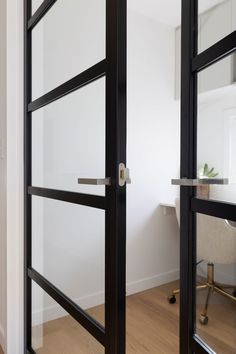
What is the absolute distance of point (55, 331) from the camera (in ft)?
5.17

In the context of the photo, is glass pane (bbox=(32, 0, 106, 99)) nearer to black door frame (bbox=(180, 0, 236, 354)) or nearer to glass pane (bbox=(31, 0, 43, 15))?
glass pane (bbox=(31, 0, 43, 15))

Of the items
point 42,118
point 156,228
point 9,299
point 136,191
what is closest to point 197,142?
point 42,118

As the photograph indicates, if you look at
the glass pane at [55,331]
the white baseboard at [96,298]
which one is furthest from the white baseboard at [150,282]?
the glass pane at [55,331]

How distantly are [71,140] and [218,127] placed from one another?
0.78 meters

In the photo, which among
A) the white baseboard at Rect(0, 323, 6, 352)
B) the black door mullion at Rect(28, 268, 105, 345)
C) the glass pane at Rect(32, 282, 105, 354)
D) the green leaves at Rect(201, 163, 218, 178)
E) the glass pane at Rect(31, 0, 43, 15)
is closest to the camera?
the green leaves at Rect(201, 163, 218, 178)

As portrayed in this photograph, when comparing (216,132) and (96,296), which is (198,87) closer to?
(216,132)

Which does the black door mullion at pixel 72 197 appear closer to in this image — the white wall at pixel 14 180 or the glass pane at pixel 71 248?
the glass pane at pixel 71 248

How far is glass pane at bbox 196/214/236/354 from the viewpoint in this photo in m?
0.83

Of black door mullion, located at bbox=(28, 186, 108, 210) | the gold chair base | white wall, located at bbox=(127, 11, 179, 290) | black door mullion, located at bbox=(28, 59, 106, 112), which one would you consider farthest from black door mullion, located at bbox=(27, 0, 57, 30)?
the gold chair base

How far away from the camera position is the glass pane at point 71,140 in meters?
1.17

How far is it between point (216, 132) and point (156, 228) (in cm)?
217

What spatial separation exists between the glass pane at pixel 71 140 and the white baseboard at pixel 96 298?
1.46 ft

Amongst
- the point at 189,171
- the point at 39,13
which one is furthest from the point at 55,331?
the point at 39,13

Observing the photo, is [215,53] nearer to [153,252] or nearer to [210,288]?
[210,288]
